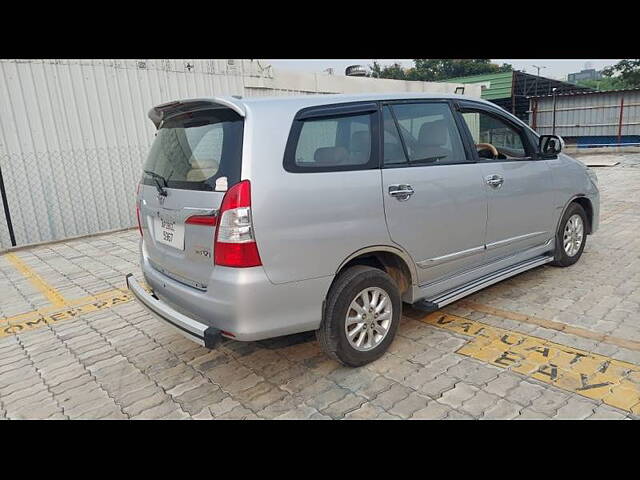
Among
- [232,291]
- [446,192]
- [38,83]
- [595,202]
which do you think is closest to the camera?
[232,291]

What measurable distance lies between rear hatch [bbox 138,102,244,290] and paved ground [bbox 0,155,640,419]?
0.77 m

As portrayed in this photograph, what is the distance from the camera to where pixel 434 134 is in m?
3.40

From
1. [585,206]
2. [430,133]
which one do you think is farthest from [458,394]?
[585,206]

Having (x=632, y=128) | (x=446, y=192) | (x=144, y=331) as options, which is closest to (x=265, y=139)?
(x=446, y=192)

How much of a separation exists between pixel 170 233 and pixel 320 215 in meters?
0.98

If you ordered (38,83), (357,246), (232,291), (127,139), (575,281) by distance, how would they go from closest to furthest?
(232,291) → (357,246) → (575,281) → (38,83) → (127,139)

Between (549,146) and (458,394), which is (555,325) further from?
(549,146)

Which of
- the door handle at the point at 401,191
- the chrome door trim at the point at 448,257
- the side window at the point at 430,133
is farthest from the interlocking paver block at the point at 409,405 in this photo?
the side window at the point at 430,133

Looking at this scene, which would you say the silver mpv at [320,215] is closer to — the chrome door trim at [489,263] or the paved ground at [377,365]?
the chrome door trim at [489,263]

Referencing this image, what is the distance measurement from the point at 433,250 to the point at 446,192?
43 centimetres

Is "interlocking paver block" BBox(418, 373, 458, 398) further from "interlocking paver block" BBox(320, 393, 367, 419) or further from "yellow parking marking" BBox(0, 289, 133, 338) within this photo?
"yellow parking marking" BBox(0, 289, 133, 338)

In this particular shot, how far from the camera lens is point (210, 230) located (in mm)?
2500

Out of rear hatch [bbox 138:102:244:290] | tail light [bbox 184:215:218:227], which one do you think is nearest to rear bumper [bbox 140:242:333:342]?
rear hatch [bbox 138:102:244:290]
